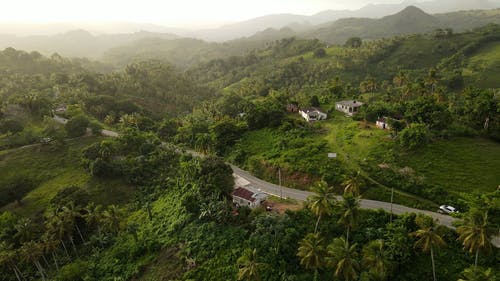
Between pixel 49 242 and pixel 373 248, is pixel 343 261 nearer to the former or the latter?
pixel 373 248

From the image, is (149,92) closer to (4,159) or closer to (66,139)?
(66,139)

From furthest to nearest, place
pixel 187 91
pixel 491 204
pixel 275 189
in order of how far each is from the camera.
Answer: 1. pixel 187 91
2. pixel 275 189
3. pixel 491 204

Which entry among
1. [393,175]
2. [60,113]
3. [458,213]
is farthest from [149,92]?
[458,213]

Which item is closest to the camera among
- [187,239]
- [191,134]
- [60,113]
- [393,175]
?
[187,239]

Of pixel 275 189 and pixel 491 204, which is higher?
pixel 491 204

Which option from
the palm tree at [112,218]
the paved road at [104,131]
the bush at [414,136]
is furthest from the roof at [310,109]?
the paved road at [104,131]

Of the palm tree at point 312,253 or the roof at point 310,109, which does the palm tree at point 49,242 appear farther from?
the roof at point 310,109

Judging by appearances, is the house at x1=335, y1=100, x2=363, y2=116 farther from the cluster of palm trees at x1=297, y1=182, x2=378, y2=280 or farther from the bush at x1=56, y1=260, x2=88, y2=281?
the bush at x1=56, y1=260, x2=88, y2=281

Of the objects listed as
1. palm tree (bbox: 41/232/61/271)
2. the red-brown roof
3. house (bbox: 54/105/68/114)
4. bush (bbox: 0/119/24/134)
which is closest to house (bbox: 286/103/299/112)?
the red-brown roof
